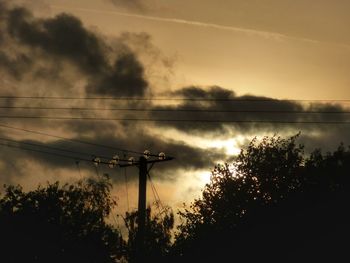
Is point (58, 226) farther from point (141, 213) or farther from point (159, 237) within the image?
point (141, 213)

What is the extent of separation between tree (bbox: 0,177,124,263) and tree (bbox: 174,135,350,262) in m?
16.0

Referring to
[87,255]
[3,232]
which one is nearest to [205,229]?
[87,255]

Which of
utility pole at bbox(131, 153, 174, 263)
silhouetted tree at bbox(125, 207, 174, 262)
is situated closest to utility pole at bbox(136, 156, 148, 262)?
utility pole at bbox(131, 153, 174, 263)

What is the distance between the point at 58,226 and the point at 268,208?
95.8 feet

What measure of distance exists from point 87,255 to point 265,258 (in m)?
27.2

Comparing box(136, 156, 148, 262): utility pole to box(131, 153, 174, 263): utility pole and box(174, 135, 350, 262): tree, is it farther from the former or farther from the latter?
box(174, 135, 350, 262): tree

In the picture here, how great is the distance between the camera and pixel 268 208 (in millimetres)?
83500

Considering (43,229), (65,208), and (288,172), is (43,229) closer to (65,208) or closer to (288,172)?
(65,208)

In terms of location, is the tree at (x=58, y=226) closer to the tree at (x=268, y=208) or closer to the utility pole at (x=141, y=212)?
the tree at (x=268, y=208)

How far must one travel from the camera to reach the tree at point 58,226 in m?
101

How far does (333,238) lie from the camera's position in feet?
262

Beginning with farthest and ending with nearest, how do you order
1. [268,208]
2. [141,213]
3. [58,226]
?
1. [58,226]
2. [268,208]
3. [141,213]

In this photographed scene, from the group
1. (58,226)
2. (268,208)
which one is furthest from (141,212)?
(58,226)

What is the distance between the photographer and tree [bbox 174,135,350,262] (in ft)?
264
